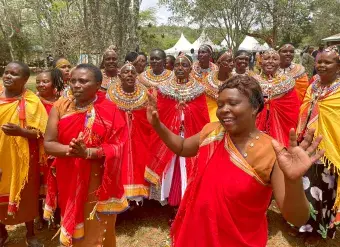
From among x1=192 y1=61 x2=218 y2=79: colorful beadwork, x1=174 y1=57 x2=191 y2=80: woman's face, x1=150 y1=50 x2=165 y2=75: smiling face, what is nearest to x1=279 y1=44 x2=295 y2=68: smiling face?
x1=192 y1=61 x2=218 y2=79: colorful beadwork

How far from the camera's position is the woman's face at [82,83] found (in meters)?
3.03

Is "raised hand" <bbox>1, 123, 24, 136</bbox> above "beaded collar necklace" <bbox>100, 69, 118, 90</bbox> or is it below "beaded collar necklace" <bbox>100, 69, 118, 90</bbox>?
below

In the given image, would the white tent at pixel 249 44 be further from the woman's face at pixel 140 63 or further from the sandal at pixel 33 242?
the sandal at pixel 33 242

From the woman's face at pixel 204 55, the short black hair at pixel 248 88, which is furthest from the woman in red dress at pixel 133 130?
the short black hair at pixel 248 88

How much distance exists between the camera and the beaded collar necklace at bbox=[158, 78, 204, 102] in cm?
→ 491

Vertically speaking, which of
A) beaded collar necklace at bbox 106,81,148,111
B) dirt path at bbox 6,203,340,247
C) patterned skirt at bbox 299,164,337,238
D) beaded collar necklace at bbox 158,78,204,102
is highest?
beaded collar necklace at bbox 158,78,204,102

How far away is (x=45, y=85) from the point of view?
4.56 metres

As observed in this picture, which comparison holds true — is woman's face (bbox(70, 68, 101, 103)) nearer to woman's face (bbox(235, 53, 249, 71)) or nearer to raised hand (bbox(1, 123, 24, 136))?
raised hand (bbox(1, 123, 24, 136))

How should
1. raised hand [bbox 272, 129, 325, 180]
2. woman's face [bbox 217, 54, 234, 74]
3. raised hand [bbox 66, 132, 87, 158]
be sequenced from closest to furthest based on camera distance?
raised hand [bbox 272, 129, 325, 180] → raised hand [bbox 66, 132, 87, 158] → woman's face [bbox 217, 54, 234, 74]

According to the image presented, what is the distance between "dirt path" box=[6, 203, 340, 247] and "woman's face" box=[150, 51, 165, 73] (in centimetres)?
232

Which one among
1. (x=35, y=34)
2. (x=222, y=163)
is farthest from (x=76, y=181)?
(x=35, y=34)

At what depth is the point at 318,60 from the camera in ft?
13.6

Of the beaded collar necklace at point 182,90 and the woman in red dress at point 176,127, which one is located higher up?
the beaded collar necklace at point 182,90

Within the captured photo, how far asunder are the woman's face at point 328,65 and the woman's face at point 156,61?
2.62 meters
